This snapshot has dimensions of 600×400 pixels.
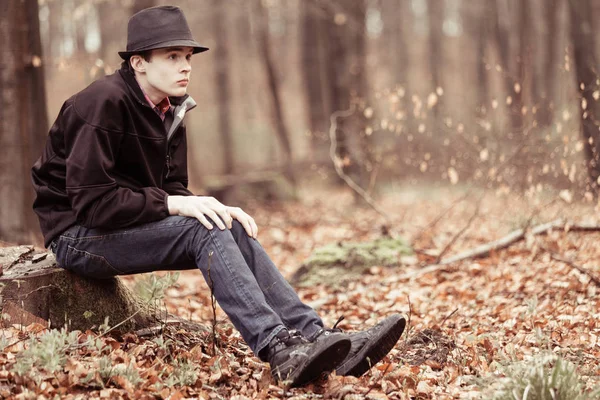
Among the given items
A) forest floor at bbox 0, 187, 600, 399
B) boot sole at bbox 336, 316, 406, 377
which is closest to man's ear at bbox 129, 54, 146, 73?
forest floor at bbox 0, 187, 600, 399

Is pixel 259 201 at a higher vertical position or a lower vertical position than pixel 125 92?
lower

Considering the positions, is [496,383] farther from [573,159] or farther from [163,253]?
[573,159]


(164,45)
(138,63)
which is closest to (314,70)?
(138,63)

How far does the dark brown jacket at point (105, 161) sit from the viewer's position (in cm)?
353

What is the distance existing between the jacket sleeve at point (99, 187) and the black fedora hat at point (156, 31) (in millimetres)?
531

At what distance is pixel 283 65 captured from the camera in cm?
3319

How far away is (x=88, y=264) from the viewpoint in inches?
149

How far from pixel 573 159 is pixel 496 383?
480 centimetres

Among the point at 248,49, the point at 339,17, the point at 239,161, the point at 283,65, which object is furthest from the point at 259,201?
the point at 283,65

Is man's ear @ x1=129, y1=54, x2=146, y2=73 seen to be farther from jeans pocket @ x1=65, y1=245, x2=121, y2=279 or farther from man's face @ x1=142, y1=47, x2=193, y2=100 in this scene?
jeans pocket @ x1=65, y1=245, x2=121, y2=279

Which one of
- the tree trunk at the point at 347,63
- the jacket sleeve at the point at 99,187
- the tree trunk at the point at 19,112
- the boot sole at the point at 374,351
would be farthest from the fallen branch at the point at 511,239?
the tree trunk at the point at 347,63

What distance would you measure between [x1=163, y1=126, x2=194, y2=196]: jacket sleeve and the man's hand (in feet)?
1.57

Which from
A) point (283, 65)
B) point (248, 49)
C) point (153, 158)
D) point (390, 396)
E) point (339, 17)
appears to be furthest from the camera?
point (283, 65)

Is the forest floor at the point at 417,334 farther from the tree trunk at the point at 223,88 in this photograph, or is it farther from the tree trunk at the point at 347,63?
the tree trunk at the point at 223,88
